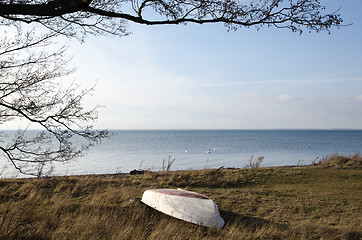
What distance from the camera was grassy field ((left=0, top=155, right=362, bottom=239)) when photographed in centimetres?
564

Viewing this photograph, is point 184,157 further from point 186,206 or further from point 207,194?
point 186,206

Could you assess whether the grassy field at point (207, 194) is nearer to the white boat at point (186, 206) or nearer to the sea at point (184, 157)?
the white boat at point (186, 206)

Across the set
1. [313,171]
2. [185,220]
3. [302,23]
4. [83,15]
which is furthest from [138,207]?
[313,171]

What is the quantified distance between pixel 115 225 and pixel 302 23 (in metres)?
5.28

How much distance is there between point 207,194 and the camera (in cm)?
957

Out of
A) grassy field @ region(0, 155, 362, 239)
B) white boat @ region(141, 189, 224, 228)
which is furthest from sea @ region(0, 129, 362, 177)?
white boat @ region(141, 189, 224, 228)

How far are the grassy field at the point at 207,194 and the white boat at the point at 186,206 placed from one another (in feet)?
0.55

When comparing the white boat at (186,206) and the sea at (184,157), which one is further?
the sea at (184,157)

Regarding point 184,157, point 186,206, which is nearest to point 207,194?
point 186,206

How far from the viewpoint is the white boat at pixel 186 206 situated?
269 inches

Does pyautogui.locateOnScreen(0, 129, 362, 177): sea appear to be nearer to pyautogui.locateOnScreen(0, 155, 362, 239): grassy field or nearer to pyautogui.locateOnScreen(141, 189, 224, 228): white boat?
pyautogui.locateOnScreen(0, 155, 362, 239): grassy field

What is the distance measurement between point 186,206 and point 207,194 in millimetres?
2369

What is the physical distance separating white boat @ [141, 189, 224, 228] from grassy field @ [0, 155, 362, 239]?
0.17 meters

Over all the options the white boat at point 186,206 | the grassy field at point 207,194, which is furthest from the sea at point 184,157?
the white boat at point 186,206
